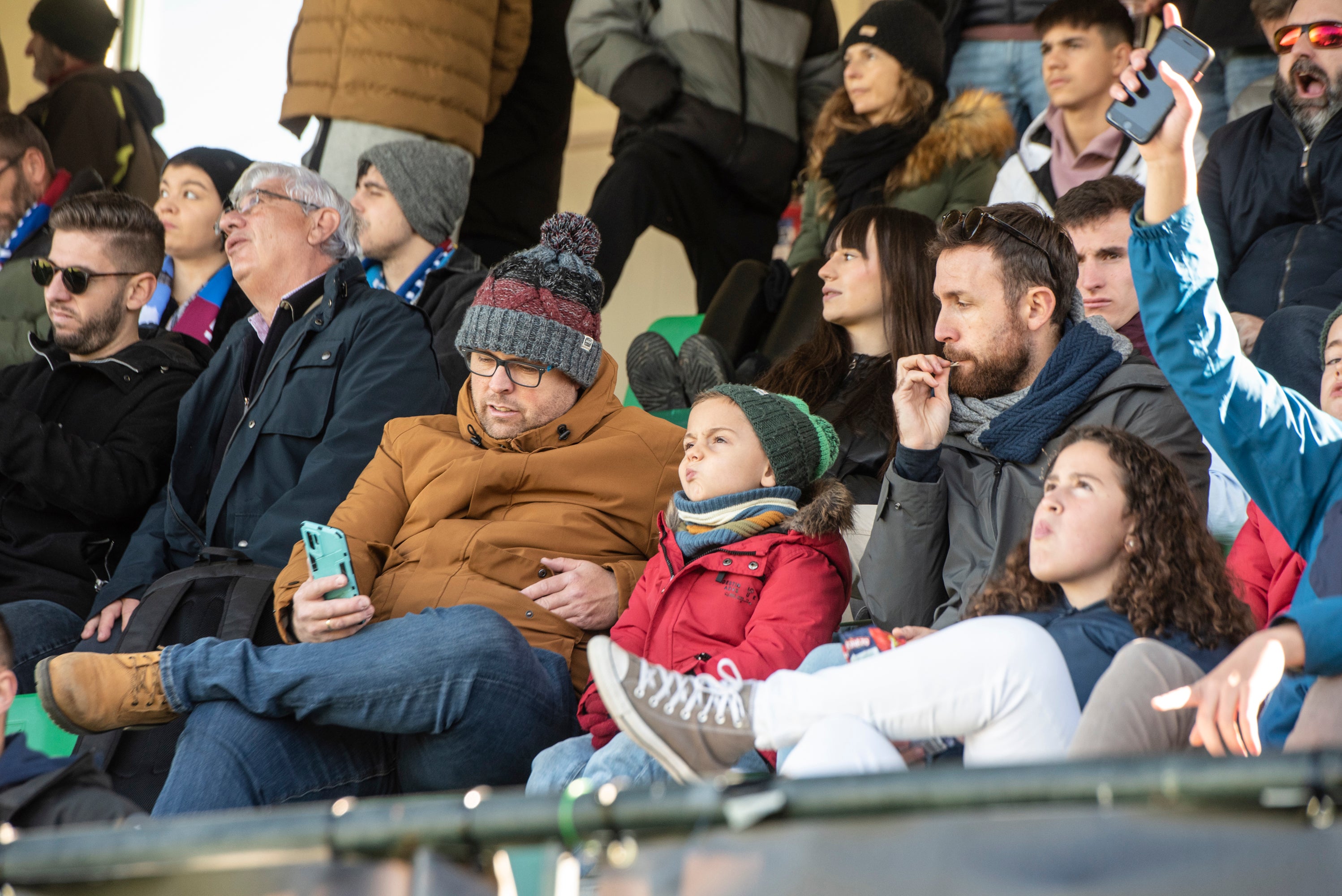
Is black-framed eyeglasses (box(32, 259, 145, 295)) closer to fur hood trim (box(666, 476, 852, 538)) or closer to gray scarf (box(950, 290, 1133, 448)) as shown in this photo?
fur hood trim (box(666, 476, 852, 538))

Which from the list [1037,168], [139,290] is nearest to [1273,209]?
[1037,168]

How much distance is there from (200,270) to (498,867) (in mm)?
3811

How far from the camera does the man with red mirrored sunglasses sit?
3.67 m

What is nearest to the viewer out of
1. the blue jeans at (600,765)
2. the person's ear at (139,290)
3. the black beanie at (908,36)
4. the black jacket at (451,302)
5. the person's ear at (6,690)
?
the person's ear at (6,690)

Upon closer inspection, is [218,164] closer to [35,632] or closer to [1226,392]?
[35,632]

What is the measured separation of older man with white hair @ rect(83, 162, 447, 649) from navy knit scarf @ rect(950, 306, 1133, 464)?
1396 mm

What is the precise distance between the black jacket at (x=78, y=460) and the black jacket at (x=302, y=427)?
11 centimetres

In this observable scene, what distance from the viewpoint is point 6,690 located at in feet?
6.51

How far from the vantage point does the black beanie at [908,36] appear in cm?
442

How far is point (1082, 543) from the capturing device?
2.04 metres

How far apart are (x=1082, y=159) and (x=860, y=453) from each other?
1564 mm

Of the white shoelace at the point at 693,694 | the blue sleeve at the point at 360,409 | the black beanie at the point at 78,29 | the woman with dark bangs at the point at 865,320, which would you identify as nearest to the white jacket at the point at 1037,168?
the woman with dark bangs at the point at 865,320

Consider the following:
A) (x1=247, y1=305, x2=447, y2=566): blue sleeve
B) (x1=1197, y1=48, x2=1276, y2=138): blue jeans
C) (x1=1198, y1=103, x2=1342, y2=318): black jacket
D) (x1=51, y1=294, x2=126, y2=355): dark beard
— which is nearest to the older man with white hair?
(x1=247, y1=305, x2=447, y2=566): blue sleeve

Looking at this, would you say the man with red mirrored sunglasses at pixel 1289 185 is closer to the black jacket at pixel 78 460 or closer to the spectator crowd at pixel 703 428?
the spectator crowd at pixel 703 428
